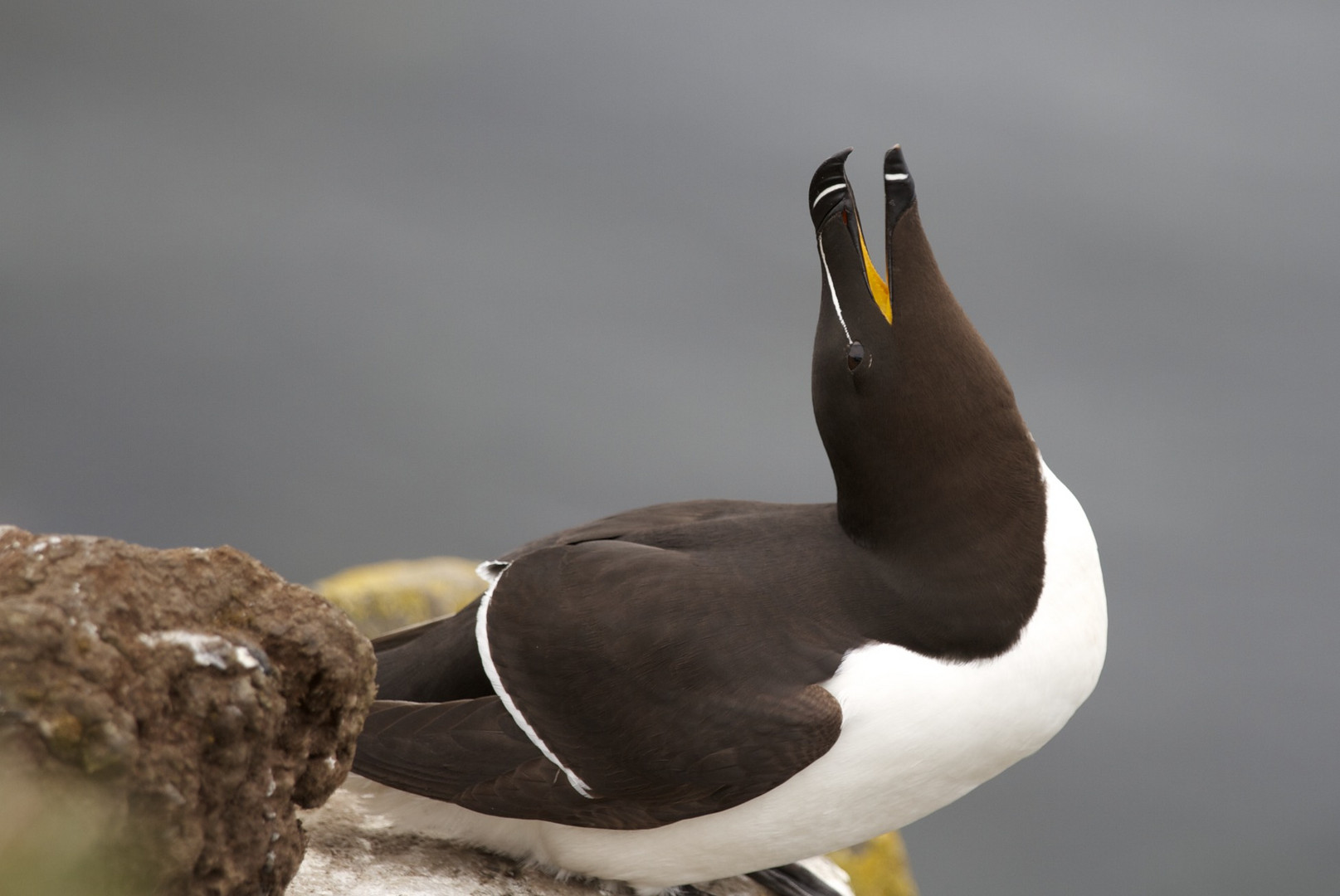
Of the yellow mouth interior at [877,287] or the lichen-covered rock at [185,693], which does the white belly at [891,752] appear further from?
the lichen-covered rock at [185,693]

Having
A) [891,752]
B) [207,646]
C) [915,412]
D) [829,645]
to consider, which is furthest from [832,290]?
[207,646]

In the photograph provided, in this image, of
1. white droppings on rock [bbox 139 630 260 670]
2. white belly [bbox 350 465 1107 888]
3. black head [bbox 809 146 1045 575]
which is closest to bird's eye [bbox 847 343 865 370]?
black head [bbox 809 146 1045 575]

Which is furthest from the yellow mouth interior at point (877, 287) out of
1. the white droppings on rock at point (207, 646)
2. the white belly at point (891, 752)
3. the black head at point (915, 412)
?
the white droppings on rock at point (207, 646)

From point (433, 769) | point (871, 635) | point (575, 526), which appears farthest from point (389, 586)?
point (871, 635)

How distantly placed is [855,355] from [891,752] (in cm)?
91

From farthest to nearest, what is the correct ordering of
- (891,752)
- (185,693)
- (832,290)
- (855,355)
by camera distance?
(832,290)
(855,355)
(891,752)
(185,693)

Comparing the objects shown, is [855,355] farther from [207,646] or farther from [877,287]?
[207,646]

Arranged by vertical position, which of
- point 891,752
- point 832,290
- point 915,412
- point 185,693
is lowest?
point 891,752

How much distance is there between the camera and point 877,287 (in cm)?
309

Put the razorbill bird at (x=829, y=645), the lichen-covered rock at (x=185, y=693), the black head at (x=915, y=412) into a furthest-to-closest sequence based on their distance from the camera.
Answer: the black head at (x=915, y=412), the razorbill bird at (x=829, y=645), the lichen-covered rock at (x=185, y=693)

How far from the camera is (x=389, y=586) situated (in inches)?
266

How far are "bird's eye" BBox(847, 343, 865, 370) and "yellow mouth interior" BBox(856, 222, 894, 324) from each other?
99mm

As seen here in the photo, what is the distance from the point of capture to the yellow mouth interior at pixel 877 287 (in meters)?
3.04

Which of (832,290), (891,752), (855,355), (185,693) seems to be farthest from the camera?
(832,290)
